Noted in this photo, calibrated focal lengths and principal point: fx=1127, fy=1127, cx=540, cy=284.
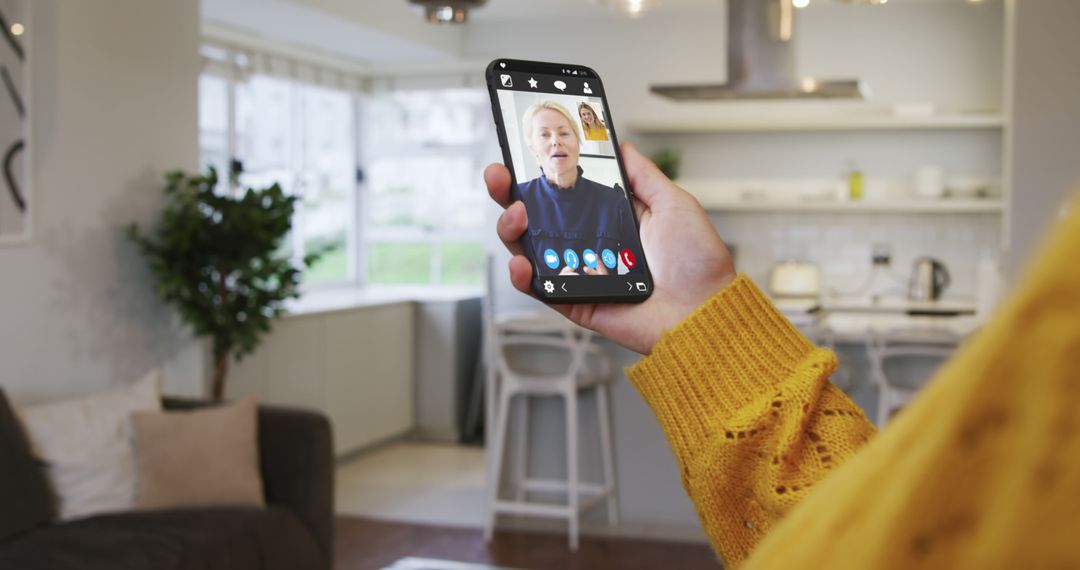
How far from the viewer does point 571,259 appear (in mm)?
1059

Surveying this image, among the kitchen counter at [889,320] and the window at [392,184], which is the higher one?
the window at [392,184]

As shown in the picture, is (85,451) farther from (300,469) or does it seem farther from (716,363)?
(716,363)

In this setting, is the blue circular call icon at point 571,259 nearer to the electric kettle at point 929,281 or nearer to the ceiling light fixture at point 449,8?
the ceiling light fixture at point 449,8

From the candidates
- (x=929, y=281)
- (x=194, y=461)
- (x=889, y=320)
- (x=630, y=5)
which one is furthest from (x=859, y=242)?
(x=194, y=461)

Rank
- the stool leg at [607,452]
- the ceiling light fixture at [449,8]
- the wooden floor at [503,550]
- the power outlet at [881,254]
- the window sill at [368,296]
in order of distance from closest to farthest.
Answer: the ceiling light fixture at [449,8] < the wooden floor at [503,550] < the stool leg at [607,452] < the window sill at [368,296] < the power outlet at [881,254]

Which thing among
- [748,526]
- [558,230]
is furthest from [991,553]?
[558,230]

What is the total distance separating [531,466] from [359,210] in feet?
10.3

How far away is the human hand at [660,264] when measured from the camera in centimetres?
96

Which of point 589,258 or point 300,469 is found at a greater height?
point 589,258

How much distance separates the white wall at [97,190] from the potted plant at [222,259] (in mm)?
143

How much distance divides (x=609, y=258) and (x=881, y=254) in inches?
240

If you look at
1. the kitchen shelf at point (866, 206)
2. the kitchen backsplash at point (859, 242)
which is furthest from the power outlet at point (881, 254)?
the kitchen shelf at point (866, 206)

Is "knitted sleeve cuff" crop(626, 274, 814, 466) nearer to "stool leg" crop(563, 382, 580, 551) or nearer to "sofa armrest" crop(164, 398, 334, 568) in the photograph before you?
"sofa armrest" crop(164, 398, 334, 568)

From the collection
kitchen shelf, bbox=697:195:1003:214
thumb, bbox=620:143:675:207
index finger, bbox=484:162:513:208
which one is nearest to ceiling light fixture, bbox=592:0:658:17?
kitchen shelf, bbox=697:195:1003:214
